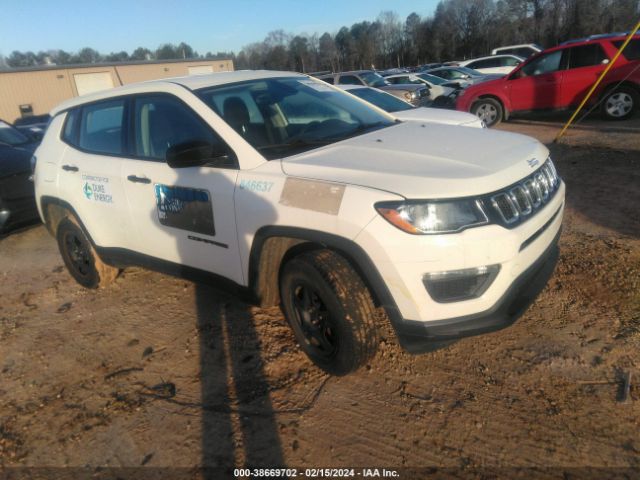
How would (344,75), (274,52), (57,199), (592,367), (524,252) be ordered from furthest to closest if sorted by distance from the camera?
(274,52) < (344,75) < (57,199) < (592,367) < (524,252)

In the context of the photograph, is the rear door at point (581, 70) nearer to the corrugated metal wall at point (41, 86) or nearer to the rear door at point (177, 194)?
the rear door at point (177, 194)

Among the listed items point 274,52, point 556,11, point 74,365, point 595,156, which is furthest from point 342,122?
point 274,52

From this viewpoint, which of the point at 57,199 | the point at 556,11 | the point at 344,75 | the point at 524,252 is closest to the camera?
the point at 524,252

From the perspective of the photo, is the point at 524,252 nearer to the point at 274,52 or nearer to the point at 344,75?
the point at 344,75

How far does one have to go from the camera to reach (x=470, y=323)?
7.70 feet

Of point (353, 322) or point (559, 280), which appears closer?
point (353, 322)

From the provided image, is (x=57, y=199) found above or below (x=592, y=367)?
above

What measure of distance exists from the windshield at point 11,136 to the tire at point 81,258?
5.14 metres

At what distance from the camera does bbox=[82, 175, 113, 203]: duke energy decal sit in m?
3.67

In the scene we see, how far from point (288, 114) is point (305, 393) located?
1902 millimetres

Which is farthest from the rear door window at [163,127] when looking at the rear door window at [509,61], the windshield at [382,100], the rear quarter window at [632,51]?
the rear door window at [509,61]

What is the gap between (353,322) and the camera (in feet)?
8.20

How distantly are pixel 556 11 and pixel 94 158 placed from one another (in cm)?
6127

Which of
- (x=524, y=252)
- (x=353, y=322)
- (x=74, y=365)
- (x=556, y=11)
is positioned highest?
(x=556, y=11)
